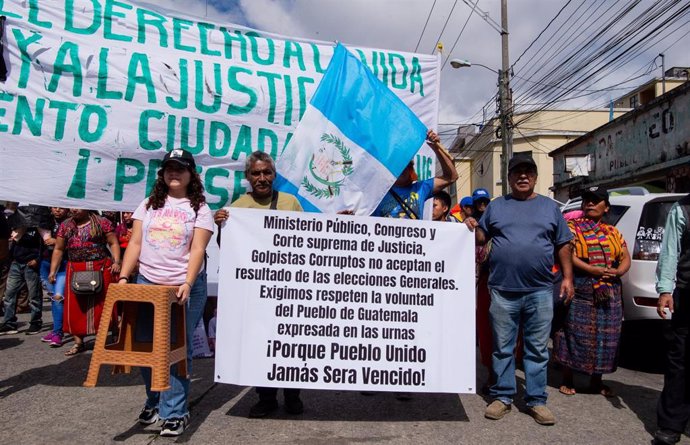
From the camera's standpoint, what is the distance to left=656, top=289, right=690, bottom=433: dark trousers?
134 inches

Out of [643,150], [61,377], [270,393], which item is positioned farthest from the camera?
[643,150]

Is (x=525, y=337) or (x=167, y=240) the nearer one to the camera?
(x=167, y=240)

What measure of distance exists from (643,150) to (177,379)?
1600cm

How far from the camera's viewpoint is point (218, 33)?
15.4ft

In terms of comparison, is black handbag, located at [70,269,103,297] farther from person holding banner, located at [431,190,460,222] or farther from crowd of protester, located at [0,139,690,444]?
person holding banner, located at [431,190,460,222]

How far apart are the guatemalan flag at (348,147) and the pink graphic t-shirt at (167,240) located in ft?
2.40

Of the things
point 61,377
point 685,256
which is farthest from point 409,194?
point 61,377

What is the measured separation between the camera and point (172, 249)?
138 inches

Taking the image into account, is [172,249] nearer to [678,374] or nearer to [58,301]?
[678,374]

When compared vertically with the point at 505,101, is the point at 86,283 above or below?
below

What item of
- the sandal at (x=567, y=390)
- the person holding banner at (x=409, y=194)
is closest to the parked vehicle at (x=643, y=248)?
the sandal at (x=567, y=390)

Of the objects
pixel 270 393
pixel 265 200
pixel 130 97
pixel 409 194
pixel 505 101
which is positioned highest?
pixel 505 101

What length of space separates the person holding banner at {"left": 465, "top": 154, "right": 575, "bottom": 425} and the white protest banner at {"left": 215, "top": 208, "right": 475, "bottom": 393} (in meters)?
0.32

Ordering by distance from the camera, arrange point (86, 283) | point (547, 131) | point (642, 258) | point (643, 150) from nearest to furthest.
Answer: point (642, 258) → point (86, 283) → point (643, 150) → point (547, 131)
